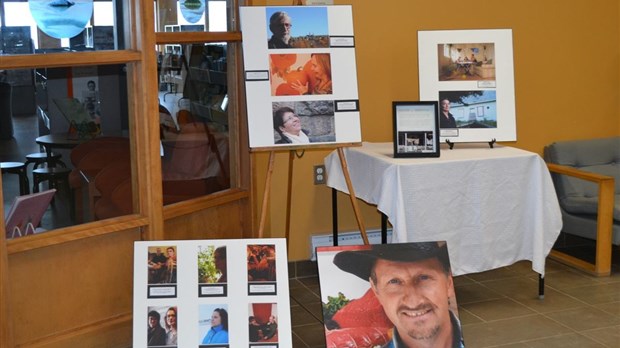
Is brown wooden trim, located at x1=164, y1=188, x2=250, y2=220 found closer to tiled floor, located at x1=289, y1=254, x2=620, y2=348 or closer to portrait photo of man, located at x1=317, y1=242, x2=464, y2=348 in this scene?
tiled floor, located at x1=289, y1=254, x2=620, y2=348

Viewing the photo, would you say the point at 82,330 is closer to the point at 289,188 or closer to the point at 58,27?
the point at 58,27

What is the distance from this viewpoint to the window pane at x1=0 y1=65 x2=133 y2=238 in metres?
3.99

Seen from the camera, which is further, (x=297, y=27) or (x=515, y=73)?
(x=515, y=73)

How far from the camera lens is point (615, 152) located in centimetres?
610

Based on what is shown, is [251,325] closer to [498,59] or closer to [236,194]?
[236,194]

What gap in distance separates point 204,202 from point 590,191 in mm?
2666

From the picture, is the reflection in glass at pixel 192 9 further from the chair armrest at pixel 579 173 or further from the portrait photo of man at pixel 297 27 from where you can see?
the chair armrest at pixel 579 173

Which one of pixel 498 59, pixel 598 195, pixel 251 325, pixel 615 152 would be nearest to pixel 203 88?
pixel 251 325

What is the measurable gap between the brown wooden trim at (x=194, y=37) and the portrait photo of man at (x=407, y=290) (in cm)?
130

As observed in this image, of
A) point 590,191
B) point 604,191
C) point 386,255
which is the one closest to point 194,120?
point 386,255

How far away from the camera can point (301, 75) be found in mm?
4621

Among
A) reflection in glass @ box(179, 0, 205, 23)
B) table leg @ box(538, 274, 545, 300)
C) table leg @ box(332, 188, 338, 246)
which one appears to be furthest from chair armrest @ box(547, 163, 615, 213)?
reflection in glass @ box(179, 0, 205, 23)

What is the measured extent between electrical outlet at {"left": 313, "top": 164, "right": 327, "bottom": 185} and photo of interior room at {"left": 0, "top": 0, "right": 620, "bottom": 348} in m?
0.02

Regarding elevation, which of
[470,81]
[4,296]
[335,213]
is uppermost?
[470,81]
